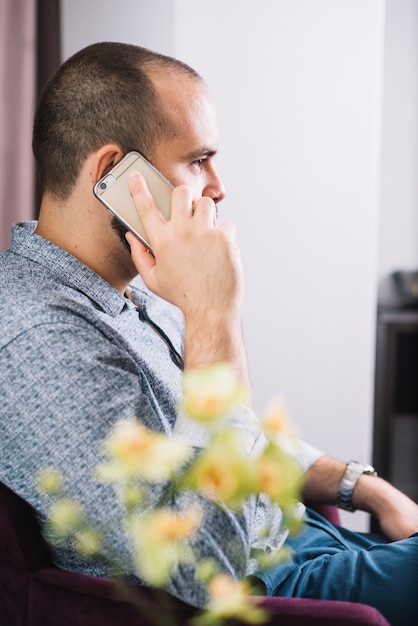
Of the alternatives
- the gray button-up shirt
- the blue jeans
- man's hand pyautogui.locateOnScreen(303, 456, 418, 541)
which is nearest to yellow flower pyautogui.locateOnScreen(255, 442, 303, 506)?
the gray button-up shirt

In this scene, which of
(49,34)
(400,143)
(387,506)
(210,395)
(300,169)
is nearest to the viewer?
(210,395)

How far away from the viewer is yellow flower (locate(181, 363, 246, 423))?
1.05ft

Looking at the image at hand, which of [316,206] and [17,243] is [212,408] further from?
[316,206]

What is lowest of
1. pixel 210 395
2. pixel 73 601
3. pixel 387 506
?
Answer: pixel 387 506

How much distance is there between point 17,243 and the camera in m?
1.01

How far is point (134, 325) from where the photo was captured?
1110 mm

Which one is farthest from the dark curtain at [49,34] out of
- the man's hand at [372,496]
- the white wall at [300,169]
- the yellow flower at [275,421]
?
the yellow flower at [275,421]

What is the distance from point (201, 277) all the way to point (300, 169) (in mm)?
1146

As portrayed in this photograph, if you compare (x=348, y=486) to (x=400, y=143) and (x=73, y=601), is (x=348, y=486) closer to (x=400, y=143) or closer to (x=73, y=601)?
(x=73, y=601)

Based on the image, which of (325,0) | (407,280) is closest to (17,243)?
(325,0)

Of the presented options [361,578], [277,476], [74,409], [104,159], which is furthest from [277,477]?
[104,159]

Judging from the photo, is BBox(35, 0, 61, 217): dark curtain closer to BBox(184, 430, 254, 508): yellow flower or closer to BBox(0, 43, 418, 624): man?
BBox(0, 43, 418, 624): man

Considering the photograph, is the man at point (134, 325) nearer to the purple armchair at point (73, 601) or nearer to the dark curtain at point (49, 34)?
the purple armchair at point (73, 601)

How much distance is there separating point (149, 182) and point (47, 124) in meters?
0.21
